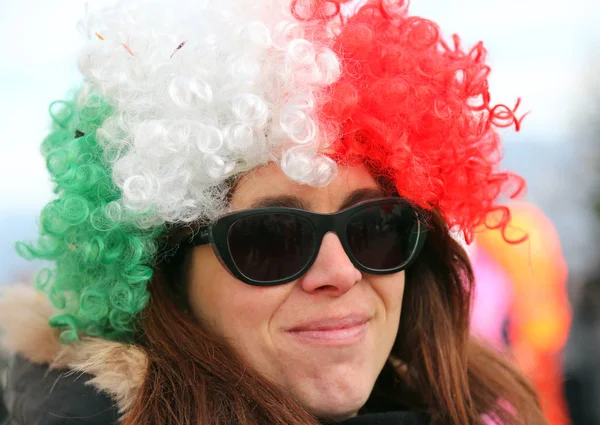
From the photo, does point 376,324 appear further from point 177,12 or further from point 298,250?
point 177,12

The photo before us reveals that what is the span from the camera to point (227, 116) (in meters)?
1.68

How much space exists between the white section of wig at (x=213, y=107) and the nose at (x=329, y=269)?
0.20 m

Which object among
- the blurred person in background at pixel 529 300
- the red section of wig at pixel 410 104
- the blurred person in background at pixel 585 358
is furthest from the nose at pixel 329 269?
the blurred person in background at pixel 585 358

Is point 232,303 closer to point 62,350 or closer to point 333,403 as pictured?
point 333,403

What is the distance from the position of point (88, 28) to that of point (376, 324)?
4.38 feet

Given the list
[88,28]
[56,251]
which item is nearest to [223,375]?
[56,251]

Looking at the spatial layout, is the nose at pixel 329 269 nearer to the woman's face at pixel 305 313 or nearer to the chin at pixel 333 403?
the woman's face at pixel 305 313

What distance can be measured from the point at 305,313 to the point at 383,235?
0.35 m

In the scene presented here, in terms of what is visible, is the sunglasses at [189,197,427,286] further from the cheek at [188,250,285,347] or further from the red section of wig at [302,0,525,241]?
the red section of wig at [302,0,525,241]

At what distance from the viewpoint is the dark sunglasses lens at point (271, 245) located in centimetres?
172

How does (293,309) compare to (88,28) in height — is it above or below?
below

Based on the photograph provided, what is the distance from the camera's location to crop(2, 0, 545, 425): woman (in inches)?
65.0

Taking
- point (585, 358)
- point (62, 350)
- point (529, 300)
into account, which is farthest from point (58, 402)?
point (585, 358)

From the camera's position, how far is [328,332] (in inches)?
71.3
